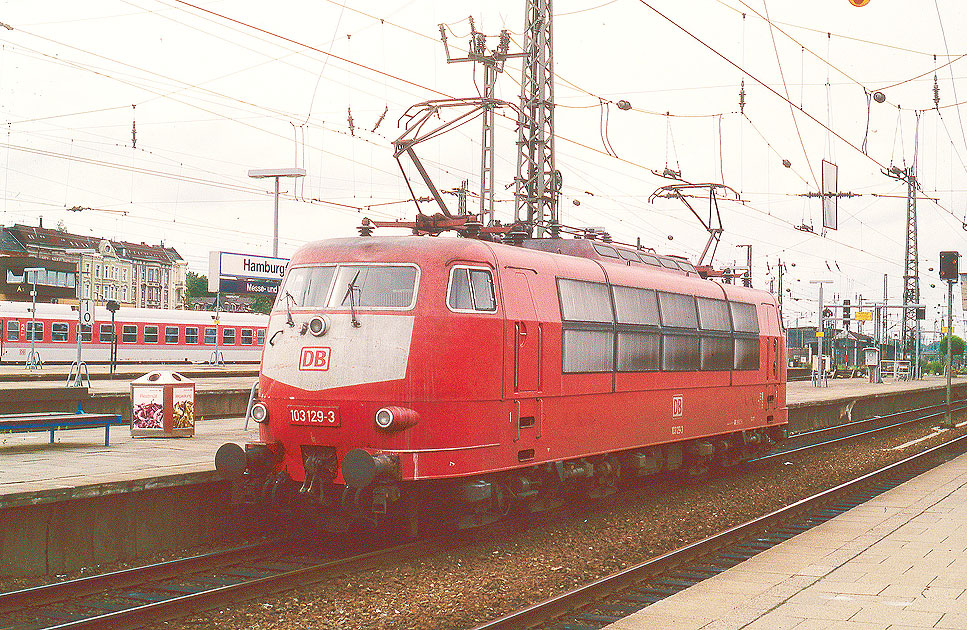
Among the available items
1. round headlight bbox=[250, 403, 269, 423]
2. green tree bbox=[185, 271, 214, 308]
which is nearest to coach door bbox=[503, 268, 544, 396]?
round headlight bbox=[250, 403, 269, 423]

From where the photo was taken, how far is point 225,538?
12094mm

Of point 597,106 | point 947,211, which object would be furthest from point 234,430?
point 947,211

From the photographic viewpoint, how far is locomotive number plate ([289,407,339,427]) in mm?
11032

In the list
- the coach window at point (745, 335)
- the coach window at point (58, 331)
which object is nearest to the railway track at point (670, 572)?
the coach window at point (745, 335)

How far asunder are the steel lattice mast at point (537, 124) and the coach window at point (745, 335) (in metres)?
4.50

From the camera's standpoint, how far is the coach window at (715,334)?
17.3 meters

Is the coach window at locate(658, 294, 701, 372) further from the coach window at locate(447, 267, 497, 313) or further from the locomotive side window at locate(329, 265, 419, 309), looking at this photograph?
the locomotive side window at locate(329, 265, 419, 309)

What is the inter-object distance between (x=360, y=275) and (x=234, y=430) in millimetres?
8449

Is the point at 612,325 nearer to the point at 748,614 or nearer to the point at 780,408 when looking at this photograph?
the point at 748,614

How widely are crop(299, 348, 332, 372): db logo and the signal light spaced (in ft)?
62.5

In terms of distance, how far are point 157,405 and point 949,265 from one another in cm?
1889

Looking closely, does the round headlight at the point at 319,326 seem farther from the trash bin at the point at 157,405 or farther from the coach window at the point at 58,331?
the coach window at the point at 58,331

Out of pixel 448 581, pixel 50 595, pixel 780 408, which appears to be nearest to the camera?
pixel 50 595

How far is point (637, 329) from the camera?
14.8 m
